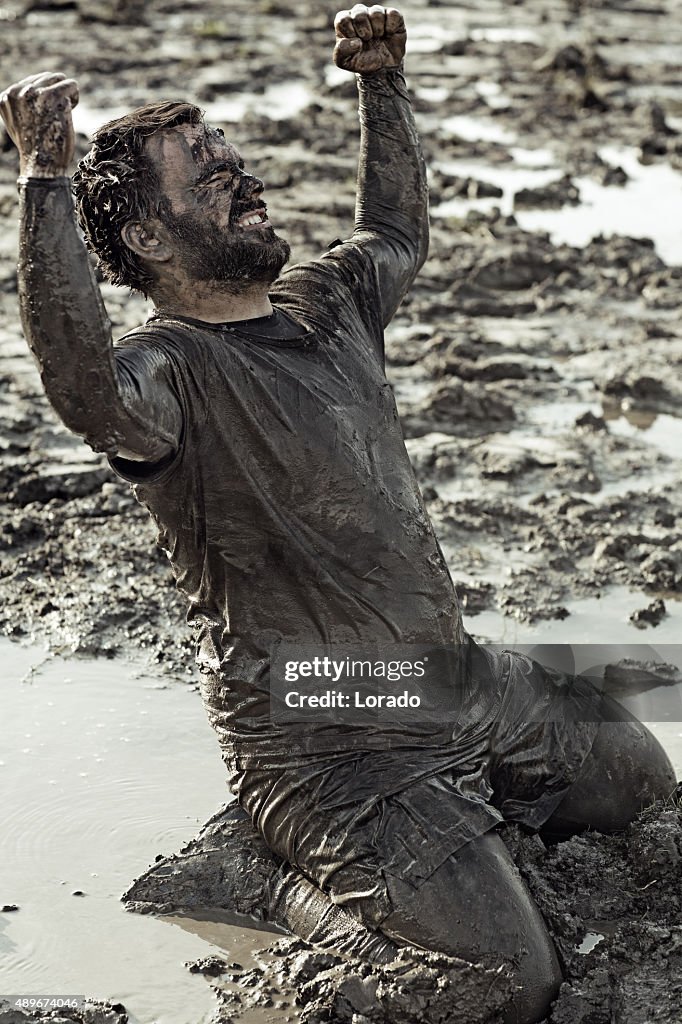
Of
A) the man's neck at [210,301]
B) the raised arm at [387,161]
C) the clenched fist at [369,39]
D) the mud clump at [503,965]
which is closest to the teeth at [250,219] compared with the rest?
the man's neck at [210,301]

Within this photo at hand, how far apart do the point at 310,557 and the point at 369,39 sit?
1.35 metres

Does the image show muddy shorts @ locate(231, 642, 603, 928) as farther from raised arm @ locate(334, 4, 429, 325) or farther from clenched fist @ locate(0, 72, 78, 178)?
clenched fist @ locate(0, 72, 78, 178)

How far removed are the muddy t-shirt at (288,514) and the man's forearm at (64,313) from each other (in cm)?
34

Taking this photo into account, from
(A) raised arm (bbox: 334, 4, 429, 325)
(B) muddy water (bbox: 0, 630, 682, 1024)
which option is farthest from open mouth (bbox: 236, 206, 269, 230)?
(B) muddy water (bbox: 0, 630, 682, 1024)

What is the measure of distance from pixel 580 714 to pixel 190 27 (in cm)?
1418

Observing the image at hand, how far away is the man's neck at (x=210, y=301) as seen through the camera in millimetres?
3658

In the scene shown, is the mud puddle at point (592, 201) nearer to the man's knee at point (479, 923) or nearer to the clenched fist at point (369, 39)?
the clenched fist at point (369, 39)

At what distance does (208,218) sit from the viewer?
143 inches

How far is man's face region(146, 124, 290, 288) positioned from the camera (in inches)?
143

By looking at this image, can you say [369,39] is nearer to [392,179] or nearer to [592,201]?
[392,179]

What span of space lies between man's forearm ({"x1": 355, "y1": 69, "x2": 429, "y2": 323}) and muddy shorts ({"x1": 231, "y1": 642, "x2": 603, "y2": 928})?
101 centimetres

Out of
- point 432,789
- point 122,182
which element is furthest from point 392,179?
point 432,789

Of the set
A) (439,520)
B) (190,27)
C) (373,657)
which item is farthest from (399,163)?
(190,27)

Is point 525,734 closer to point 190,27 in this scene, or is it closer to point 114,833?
point 114,833
